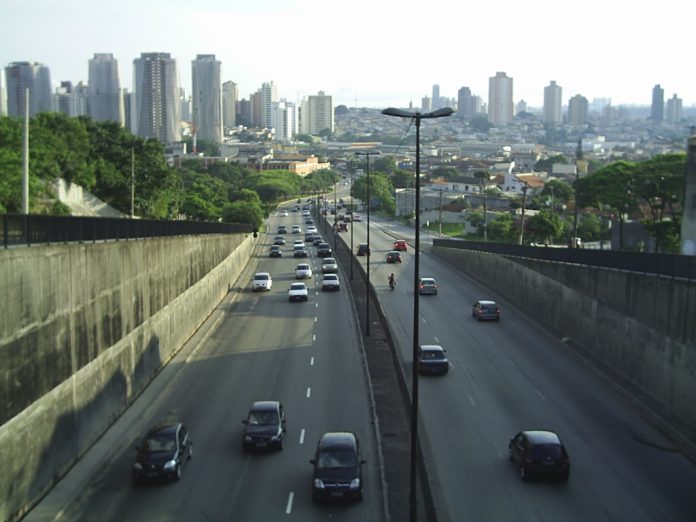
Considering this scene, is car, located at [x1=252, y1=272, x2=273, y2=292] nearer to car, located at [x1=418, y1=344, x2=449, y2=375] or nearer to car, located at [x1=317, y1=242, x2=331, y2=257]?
car, located at [x1=317, y1=242, x2=331, y2=257]

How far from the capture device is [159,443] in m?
23.8

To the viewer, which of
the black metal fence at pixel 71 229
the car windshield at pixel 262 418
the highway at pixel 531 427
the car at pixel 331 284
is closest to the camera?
the highway at pixel 531 427

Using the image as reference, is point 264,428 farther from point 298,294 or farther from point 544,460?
point 298,294

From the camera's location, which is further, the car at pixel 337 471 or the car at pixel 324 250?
the car at pixel 324 250

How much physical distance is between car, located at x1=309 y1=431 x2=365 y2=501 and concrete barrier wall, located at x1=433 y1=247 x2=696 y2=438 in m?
9.99

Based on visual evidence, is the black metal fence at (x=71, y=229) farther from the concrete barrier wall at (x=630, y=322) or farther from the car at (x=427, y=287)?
the car at (x=427, y=287)

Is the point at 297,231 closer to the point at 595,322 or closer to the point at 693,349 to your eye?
the point at 595,322

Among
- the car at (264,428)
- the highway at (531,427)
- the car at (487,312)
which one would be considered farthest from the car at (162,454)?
the car at (487,312)

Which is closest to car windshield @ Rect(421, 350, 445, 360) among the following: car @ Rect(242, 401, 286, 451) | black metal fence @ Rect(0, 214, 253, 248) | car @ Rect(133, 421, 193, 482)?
car @ Rect(242, 401, 286, 451)

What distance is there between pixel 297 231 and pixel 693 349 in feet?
288

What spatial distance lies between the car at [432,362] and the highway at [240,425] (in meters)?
2.31

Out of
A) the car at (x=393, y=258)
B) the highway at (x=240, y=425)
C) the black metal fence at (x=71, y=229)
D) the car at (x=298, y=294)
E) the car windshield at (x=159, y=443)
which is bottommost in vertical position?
the highway at (x=240, y=425)

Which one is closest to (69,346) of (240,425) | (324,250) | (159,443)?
(159,443)

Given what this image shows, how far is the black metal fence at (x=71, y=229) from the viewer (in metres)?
21.9
